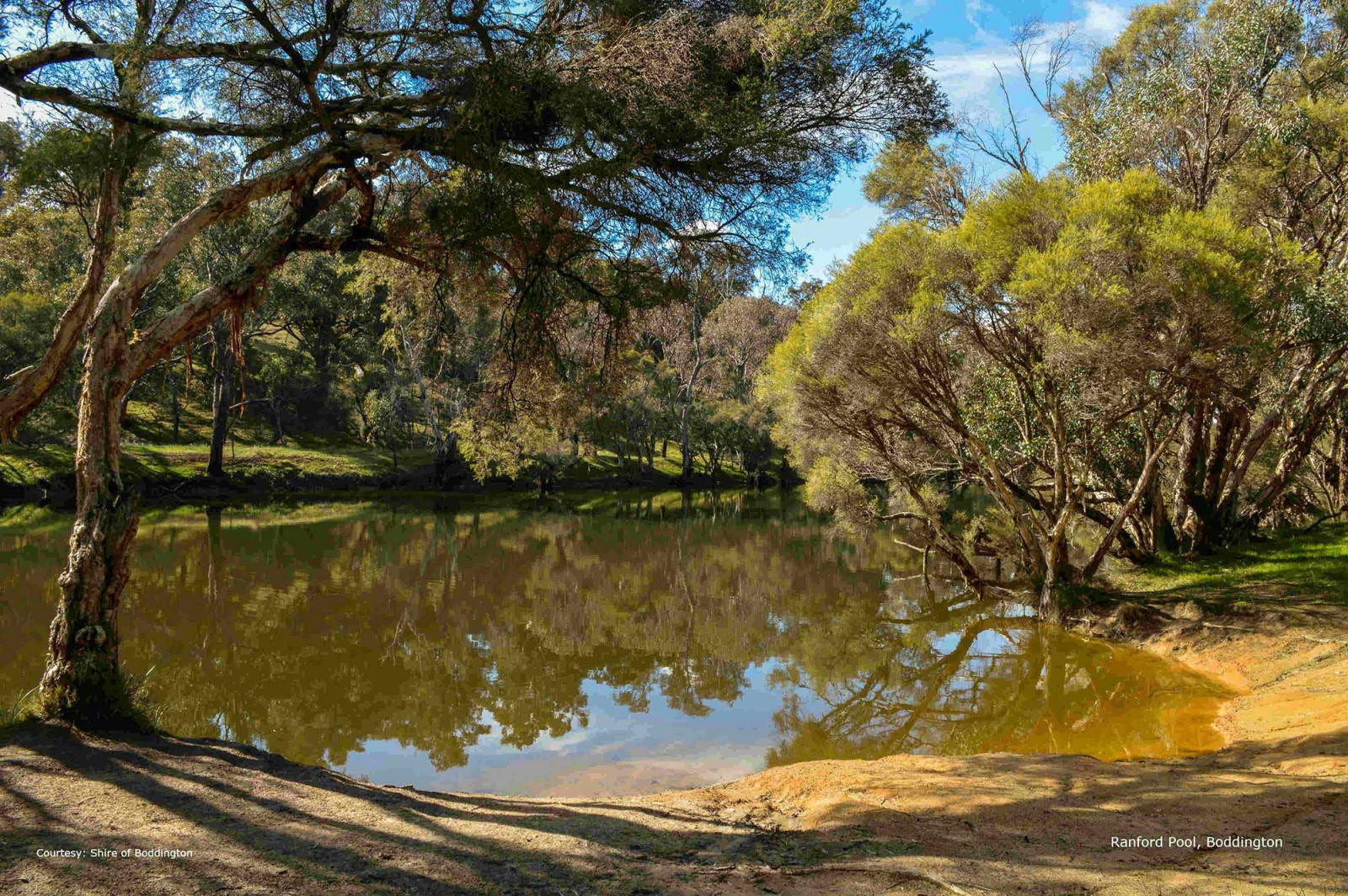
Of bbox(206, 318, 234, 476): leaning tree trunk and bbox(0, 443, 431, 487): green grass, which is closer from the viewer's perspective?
bbox(0, 443, 431, 487): green grass

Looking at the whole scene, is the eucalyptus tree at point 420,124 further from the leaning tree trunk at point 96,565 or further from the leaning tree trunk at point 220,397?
the leaning tree trunk at point 220,397

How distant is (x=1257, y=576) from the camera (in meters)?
12.3

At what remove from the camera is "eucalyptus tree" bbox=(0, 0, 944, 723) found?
5.76 metres

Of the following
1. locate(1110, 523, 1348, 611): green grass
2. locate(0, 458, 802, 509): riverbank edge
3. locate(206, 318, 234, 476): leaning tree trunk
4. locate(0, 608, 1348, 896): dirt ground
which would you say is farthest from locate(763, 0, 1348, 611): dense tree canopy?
locate(206, 318, 234, 476): leaning tree trunk

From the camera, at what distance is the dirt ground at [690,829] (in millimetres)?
3604

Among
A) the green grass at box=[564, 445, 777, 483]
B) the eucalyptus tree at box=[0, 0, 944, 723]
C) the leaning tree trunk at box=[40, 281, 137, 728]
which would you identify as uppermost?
the eucalyptus tree at box=[0, 0, 944, 723]

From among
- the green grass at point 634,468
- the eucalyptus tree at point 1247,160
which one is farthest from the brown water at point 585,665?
the green grass at point 634,468

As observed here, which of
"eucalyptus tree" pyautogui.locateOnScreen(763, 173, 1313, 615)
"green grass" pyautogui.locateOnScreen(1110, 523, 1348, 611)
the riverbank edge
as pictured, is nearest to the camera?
"eucalyptus tree" pyautogui.locateOnScreen(763, 173, 1313, 615)

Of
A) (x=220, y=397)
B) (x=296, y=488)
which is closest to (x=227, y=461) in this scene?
(x=220, y=397)

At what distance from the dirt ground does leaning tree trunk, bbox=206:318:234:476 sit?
29200mm

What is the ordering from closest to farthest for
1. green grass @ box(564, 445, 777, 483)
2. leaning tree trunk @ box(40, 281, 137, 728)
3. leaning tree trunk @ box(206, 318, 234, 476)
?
leaning tree trunk @ box(40, 281, 137, 728) → leaning tree trunk @ box(206, 318, 234, 476) → green grass @ box(564, 445, 777, 483)

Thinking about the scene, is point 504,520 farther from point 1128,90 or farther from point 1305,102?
point 1305,102

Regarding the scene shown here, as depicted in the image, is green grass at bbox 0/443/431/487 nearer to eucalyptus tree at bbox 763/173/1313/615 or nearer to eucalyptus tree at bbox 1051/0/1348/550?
eucalyptus tree at bbox 763/173/1313/615

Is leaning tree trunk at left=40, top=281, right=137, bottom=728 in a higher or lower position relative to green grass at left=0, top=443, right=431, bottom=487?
lower
